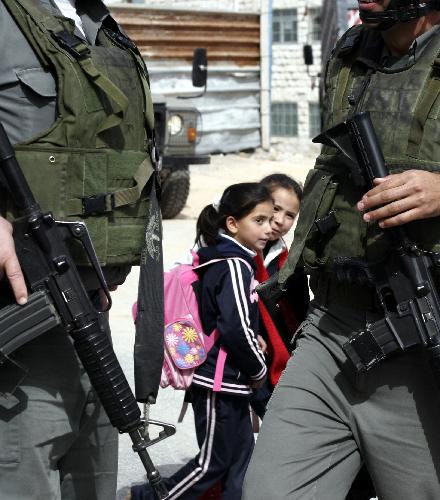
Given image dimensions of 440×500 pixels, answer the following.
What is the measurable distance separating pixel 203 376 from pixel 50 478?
3.90ft

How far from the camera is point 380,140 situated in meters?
2.94

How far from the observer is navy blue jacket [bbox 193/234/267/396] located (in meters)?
4.16

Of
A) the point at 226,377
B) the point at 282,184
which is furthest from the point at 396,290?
the point at 282,184

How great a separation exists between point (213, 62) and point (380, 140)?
17881mm

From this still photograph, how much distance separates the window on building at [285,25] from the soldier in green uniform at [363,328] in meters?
26.9

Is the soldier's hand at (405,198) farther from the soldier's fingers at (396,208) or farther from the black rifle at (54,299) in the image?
the black rifle at (54,299)

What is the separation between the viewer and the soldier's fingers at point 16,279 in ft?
9.58

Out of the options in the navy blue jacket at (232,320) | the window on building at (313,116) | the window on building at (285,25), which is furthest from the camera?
the window on building at (285,25)

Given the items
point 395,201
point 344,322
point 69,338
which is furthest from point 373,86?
point 69,338

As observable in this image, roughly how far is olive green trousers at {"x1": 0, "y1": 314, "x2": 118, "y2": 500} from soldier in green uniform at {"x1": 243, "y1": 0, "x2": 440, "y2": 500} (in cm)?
58

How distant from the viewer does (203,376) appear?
13.9 ft

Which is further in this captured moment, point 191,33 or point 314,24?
point 314,24

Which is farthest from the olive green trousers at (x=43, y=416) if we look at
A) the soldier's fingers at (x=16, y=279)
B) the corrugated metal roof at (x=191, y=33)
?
the corrugated metal roof at (x=191, y=33)

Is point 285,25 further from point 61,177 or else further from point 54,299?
point 54,299
